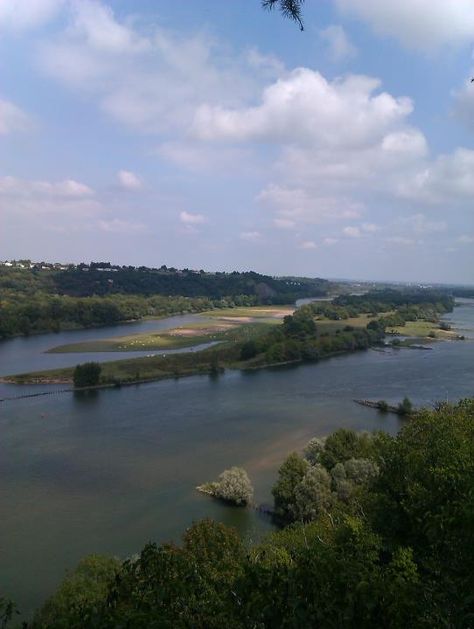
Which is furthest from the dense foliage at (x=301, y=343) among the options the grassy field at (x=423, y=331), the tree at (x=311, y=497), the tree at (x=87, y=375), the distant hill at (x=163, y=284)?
the distant hill at (x=163, y=284)

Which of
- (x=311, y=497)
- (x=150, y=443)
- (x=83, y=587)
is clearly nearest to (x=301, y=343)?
(x=150, y=443)

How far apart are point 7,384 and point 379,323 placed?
27.8 m

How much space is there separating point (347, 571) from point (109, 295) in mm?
55670

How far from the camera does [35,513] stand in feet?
38.1

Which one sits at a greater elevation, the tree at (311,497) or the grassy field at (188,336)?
the grassy field at (188,336)

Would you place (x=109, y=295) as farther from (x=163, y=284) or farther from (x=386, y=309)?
(x=386, y=309)

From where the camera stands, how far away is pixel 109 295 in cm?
5666

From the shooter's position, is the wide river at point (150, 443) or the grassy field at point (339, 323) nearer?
the wide river at point (150, 443)

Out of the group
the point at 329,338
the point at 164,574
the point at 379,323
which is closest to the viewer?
the point at 164,574

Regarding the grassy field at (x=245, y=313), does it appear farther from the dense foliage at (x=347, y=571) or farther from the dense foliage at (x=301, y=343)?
the dense foliage at (x=347, y=571)

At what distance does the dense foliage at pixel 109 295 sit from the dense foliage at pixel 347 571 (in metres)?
34.8

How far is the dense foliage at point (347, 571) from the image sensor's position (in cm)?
247

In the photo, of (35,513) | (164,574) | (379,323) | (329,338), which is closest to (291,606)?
(164,574)

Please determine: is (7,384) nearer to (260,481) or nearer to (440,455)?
(260,481)
